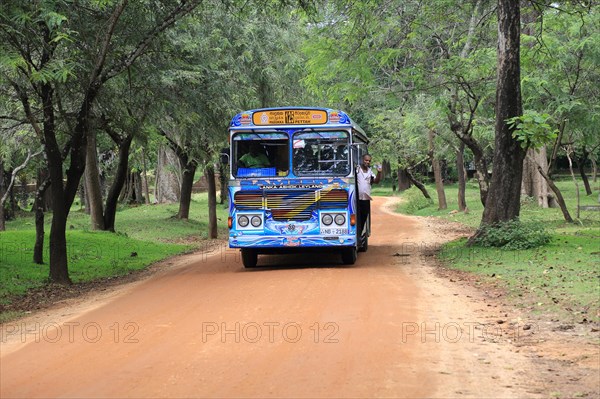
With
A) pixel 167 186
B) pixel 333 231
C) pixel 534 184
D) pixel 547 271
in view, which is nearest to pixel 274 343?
pixel 547 271

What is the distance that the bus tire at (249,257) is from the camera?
15.9 metres

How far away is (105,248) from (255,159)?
861 cm

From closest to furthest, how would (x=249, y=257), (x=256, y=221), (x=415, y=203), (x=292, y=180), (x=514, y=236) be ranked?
(x=292, y=180) → (x=256, y=221) → (x=249, y=257) → (x=514, y=236) → (x=415, y=203)

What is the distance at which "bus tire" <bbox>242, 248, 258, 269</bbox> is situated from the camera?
15891 mm

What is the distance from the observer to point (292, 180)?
15109 mm

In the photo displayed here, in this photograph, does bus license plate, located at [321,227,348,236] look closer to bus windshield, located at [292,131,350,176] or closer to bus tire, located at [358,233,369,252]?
bus windshield, located at [292,131,350,176]

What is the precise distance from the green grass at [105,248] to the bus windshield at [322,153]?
5684 millimetres

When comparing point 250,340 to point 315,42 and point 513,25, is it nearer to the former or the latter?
point 513,25

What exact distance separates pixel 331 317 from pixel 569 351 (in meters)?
3.10

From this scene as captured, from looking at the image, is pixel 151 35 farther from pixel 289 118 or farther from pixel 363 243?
pixel 363 243

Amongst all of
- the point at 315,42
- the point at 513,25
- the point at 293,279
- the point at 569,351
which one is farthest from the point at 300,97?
the point at 569,351

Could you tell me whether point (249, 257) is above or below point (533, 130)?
below

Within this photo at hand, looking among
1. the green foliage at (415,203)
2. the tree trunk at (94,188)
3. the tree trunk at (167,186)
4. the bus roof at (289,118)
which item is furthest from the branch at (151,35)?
the green foliage at (415,203)

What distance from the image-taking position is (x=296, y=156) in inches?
603
